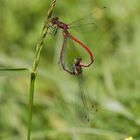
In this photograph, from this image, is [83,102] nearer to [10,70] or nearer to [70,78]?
[10,70]

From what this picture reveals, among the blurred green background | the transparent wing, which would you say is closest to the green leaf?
the blurred green background

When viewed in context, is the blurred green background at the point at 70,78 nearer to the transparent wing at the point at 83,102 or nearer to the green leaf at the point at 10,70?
the green leaf at the point at 10,70

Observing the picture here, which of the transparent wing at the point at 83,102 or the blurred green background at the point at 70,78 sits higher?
the blurred green background at the point at 70,78

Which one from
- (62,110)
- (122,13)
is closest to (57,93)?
(62,110)

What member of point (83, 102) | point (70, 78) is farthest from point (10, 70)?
point (70, 78)

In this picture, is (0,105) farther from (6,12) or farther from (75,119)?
(6,12)

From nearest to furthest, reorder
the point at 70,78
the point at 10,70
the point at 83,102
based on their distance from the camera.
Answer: the point at 10,70
the point at 83,102
the point at 70,78

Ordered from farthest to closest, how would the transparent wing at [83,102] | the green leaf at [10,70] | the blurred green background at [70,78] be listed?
the blurred green background at [70,78] < the transparent wing at [83,102] < the green leaf at [10,70]

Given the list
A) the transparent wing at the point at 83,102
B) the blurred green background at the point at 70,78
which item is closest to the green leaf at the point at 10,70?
the blurred green background at the point at 70,78

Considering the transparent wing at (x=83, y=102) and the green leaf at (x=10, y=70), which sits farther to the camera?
the transparent wing at (x=83, y=102)
